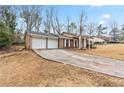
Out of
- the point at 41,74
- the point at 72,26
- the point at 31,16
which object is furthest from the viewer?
the point at 72,26

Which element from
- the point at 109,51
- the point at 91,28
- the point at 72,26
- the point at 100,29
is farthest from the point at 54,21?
the point at 109,51

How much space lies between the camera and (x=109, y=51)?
3.79 m

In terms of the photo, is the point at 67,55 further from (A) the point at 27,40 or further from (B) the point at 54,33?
(A) the point at 27,40

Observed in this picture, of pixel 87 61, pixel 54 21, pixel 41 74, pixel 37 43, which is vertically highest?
pixel 54 21

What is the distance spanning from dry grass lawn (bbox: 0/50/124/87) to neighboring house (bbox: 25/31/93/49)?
0.17m

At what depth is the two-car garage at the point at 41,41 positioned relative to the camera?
375 centimetres

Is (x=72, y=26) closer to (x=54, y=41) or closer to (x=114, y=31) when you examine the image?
(x=54, y=41)

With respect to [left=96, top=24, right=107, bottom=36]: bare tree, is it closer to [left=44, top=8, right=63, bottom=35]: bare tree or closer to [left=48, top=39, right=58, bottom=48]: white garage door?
[left=44, top=8, right=63, bottom=35]: bare tree

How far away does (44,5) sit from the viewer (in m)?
3.55

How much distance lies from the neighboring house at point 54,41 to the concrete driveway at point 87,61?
96mm

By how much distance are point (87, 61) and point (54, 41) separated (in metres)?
0.56

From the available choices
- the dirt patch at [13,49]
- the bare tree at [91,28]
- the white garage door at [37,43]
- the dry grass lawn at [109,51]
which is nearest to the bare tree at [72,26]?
the bare tree at [91,28]

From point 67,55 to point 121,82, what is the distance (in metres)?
0.83
